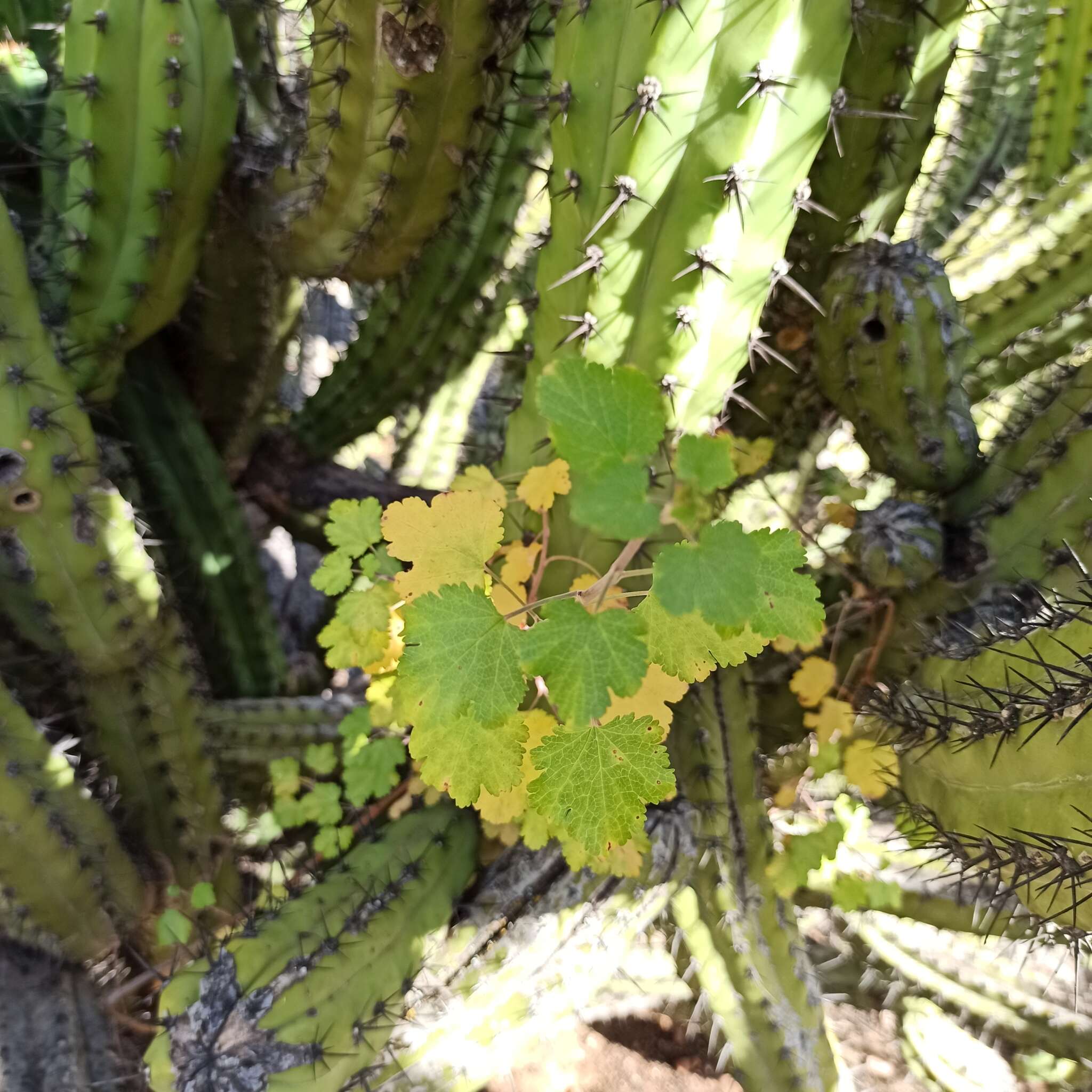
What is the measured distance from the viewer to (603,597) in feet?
2.80

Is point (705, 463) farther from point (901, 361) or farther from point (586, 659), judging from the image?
point (901, 361)

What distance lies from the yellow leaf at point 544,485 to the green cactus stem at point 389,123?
2.28ft

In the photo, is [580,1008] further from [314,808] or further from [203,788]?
[203,788]

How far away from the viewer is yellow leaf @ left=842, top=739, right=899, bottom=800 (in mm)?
1369

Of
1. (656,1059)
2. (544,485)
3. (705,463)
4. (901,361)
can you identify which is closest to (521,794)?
(544,485)

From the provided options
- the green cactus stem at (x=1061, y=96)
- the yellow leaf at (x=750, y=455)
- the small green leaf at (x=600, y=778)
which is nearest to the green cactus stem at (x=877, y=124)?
the yellow leaf at (x=750, y=455)

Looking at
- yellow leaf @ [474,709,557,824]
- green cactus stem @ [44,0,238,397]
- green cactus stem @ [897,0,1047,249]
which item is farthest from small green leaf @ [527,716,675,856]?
green cactus stem @ [897,0,1047,249]

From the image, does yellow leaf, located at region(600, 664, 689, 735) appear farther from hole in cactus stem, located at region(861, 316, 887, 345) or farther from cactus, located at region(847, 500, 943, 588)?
hole in cactus stem, located at region(861, 316, 887, 345)

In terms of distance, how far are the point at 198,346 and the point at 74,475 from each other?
2.17ft

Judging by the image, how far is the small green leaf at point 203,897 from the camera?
5.23 ft

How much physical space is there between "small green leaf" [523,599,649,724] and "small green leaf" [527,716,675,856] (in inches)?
2.7

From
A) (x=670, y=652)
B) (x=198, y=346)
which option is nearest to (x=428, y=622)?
(x=670, y=652)

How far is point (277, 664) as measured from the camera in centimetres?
201

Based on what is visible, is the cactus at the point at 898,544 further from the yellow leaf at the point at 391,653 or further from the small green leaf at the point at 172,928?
the small green leaf at the point at 172,928
